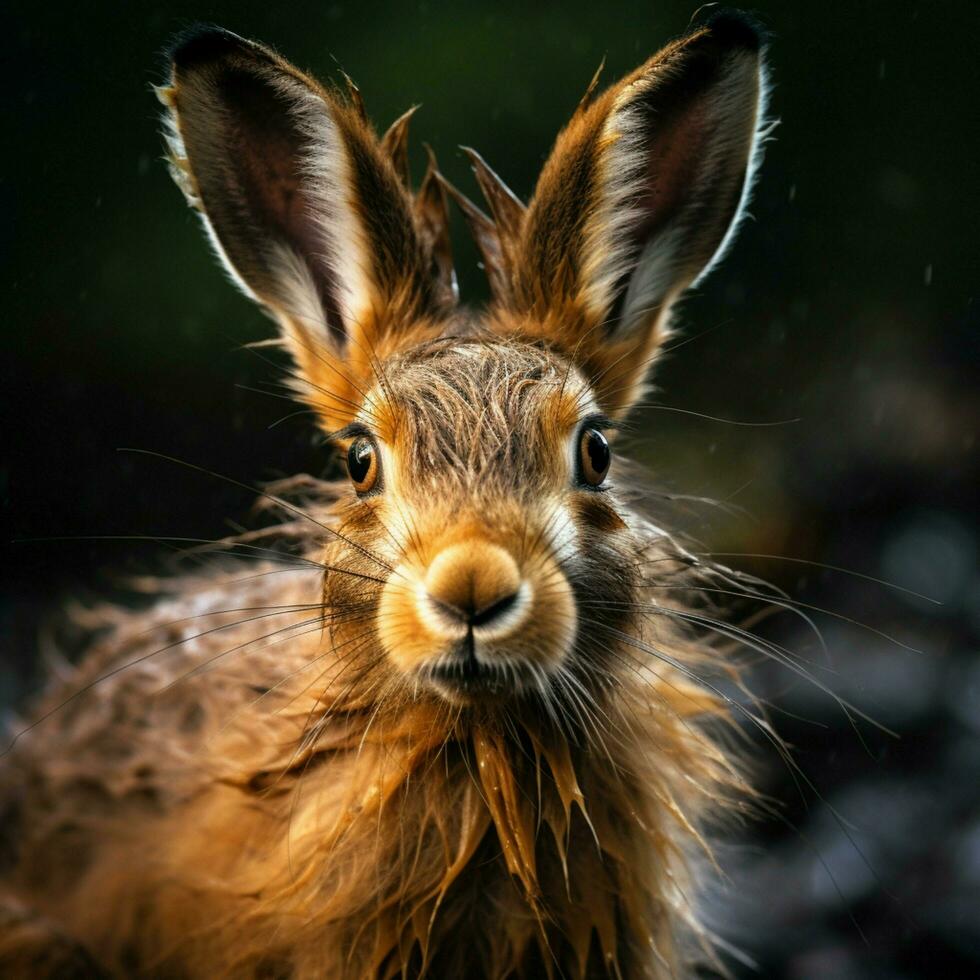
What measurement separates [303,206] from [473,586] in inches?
38.3

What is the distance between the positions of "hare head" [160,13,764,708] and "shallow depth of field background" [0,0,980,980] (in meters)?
1.08

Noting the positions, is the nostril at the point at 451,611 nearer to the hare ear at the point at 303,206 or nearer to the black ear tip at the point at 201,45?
the hare ear at the point at 303,206

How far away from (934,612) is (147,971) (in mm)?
2508

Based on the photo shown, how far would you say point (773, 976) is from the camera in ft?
10.1

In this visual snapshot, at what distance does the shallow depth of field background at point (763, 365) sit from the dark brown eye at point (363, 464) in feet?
4.54

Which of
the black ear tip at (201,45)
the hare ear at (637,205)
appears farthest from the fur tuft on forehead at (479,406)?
the black ear tip at (201,45)

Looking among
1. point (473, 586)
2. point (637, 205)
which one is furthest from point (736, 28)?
point (473, 586)

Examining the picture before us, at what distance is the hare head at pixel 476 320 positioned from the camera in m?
1.59

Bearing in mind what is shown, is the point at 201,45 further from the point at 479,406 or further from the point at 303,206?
the point at 479,406

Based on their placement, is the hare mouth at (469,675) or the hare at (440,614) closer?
the hare mouth at (469,675)

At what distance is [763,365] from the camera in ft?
13.5

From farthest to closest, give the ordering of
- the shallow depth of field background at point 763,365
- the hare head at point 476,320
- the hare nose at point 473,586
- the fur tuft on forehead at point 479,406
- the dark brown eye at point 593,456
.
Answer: the shallow depth of field background at point 763,365
the dark brown eye at point 593,456
the fur tuft on forehead at point 479,406
the hare head at point 476,320
the hare nose at point 473,586

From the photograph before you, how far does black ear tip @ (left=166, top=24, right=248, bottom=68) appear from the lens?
180 centimetres

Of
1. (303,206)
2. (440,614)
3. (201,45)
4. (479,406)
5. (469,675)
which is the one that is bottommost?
(469,675)
